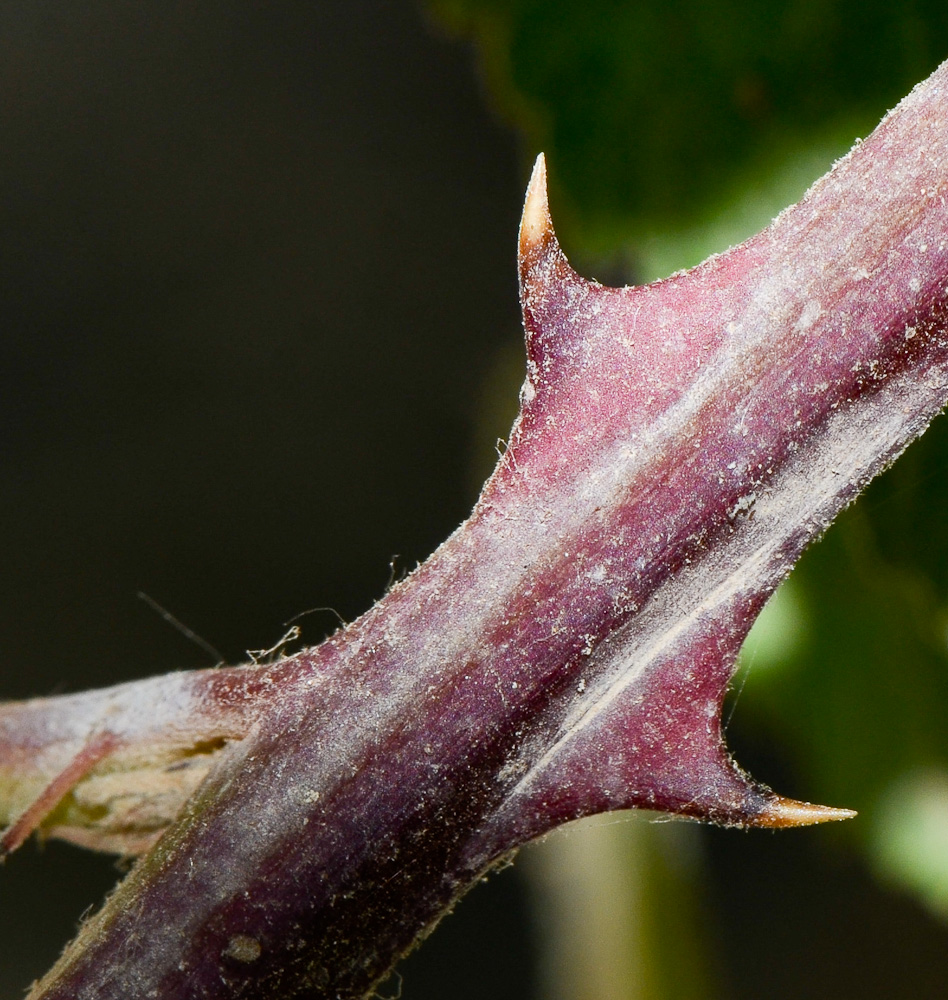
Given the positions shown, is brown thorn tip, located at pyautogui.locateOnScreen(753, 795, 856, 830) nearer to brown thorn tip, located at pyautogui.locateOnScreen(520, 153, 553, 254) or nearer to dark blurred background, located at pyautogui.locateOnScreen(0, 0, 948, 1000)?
brown thorn tip, located at pyautogui.locateOnScreen(520, 153, 553, 254)

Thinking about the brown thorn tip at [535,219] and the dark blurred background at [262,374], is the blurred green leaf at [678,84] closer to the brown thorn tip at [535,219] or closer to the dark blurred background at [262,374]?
the brown thorn tip at [535,219]

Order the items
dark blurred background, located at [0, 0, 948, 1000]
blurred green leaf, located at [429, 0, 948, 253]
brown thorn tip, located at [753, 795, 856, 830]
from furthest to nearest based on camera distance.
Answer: dark blurred background, located at [0, 0, 948, 1000] < blurred green leaf, located at [429, 0, 948, 253] < brown thorn tip, located at [753, 795, 856, 830]

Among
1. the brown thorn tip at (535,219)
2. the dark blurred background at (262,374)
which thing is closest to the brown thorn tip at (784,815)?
the brown thorn tip at (535,219)

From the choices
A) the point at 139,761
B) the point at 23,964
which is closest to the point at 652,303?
the point at 139,761

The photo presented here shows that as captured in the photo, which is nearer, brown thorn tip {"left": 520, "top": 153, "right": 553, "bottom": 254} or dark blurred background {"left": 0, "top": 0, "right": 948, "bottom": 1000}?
brown thorn tip {"left": 520, "top": 153, "right": 553, "bottom": 254}

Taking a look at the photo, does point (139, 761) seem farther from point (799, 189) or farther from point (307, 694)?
point (799, 189)

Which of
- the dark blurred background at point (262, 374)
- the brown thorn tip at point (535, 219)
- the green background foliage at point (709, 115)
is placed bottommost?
the brown thorn tip at point (535, 219)

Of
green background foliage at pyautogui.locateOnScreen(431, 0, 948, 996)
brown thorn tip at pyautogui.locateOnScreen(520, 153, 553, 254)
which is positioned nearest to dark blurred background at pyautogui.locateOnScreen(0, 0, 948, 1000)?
green background foliage at pyautogui.locateOnScreen(431, 0, 948, 996)

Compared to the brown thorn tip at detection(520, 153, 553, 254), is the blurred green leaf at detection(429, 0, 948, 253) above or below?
above
